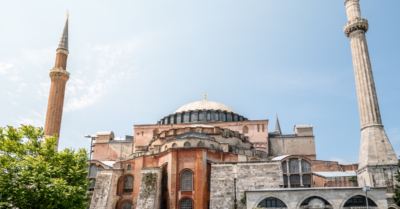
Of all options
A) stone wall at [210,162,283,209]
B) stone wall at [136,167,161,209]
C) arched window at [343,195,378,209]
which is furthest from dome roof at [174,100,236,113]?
arched window at [343,195,378,209]

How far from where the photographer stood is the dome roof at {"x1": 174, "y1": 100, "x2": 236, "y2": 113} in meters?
40.4

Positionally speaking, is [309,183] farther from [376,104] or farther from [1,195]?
[1,195]

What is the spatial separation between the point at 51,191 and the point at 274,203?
13.6 metres

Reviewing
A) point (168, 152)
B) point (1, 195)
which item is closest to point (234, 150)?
point (168, 152)

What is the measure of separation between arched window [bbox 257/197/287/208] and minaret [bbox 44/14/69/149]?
20.8 metres

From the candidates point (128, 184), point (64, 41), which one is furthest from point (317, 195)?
point (64, 41)

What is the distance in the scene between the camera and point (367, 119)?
25.4 metres

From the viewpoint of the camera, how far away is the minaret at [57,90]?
32188 millimetres

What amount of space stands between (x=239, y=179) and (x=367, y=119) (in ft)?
35.6

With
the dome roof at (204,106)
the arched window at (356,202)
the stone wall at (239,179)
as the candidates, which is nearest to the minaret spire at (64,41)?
the dome roof at (204,106)

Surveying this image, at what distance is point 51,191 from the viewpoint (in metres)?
16.2

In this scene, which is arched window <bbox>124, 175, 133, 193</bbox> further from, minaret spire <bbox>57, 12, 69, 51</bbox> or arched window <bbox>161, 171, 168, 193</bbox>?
minaret spire <bbox>57, 12, 69, 51</bbox>

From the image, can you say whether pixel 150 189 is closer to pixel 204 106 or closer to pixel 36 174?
pixel 36 174

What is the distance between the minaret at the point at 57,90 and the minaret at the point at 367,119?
27.1m
